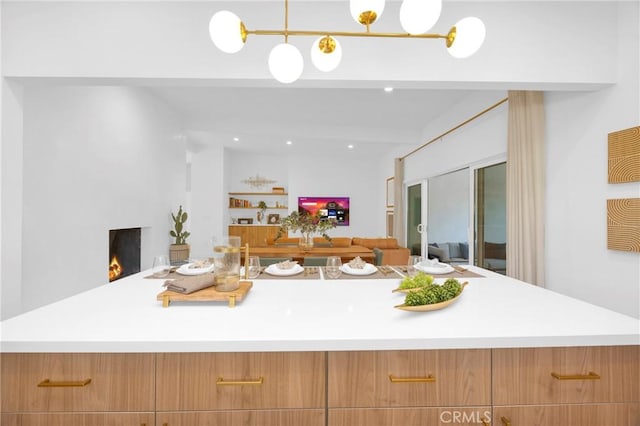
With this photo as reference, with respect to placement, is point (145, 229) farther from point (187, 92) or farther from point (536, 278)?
point (536, 278)

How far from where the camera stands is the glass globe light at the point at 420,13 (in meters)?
0.96

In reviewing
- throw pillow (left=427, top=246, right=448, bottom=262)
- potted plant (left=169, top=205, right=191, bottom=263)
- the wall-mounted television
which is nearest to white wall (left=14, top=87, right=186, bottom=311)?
potted plant (left=169, top=205, right=191, bottom=263)

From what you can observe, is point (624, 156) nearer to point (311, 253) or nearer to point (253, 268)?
point (253, 268)

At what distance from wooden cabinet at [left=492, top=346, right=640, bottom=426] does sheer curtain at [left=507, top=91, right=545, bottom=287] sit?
186 cm

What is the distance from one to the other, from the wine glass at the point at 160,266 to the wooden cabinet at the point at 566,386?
65.5 inches

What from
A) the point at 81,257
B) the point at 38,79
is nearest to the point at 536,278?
the point at 38,79

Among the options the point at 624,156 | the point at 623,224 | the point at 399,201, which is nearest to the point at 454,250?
the point at 399,201

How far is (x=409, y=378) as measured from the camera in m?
0.97

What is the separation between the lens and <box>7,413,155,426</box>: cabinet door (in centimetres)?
94

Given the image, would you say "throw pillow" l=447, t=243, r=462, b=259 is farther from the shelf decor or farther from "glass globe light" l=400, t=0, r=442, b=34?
the shelf decor

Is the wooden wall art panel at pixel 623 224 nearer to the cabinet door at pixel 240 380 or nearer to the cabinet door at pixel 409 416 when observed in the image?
the cabinet door at pixel 409 416

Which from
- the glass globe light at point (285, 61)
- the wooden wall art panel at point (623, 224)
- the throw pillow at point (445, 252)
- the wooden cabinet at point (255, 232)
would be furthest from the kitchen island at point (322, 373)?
the wooden cabinet at point (255, 232)

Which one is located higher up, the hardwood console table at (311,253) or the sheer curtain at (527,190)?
the sheer curtain at (527,190)

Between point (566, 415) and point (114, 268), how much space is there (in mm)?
4634
